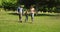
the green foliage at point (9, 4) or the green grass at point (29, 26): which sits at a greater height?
the green grass at point (29, 26)

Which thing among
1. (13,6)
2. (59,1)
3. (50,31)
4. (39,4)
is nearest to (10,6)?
(13,6)

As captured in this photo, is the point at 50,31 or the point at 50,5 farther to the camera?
the point at 50,5

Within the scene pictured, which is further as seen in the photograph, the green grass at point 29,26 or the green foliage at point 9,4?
the green foliage at point 9,4

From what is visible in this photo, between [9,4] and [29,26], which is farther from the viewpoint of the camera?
[9,4]

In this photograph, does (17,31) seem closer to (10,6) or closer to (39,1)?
(39,1)

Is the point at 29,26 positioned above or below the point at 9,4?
above

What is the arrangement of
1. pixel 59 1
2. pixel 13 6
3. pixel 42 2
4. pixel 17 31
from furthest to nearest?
pixel 13 6 → pixel 42 2 → pixel 59 1 → pixel 17 31

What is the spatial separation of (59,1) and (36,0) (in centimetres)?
634

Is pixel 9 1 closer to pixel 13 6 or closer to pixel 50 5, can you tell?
pixel 13 6

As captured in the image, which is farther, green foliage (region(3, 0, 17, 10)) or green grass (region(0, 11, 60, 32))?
green foliage (region(3, 0, 17, 10))

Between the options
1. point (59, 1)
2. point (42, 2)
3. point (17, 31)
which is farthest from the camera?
point (42, 2)

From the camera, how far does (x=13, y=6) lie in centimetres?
7500

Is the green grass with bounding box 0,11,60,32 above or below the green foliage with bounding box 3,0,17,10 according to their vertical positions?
above

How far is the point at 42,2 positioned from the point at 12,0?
29.9m
